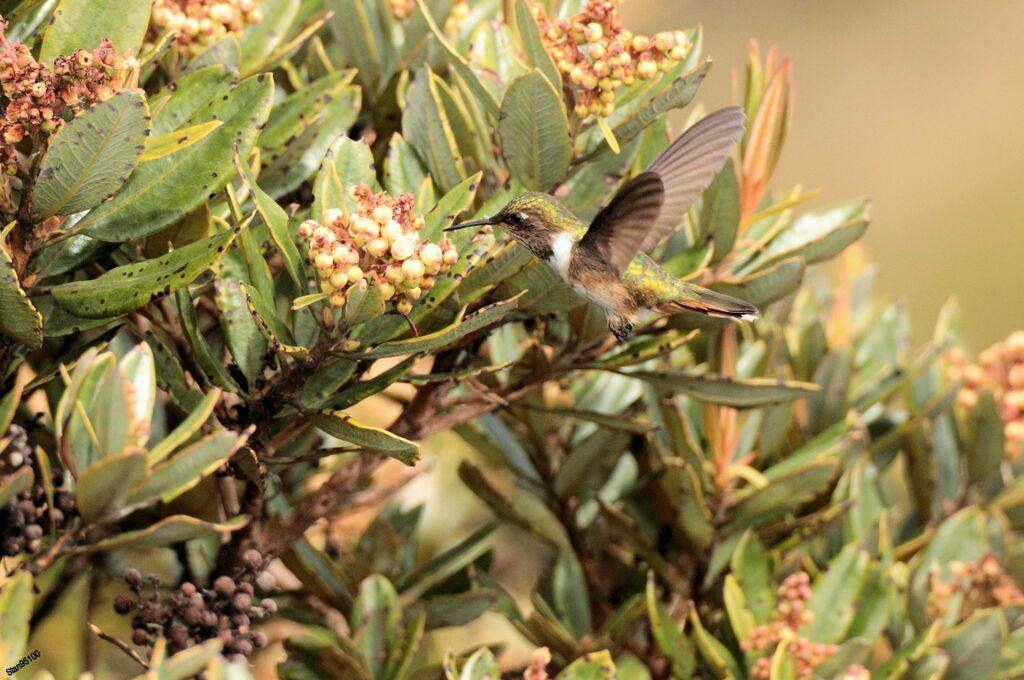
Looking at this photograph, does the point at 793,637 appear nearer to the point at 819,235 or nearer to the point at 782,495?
the point at 782,495

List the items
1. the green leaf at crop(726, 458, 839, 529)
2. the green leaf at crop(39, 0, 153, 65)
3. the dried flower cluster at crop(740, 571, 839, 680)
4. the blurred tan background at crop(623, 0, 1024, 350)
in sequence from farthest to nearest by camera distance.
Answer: the blurred tan background at crop(623, 0, 1024, 350), the green leaf at crop(726, 458, 839, 529), the dried flower cluster at crop(740, 571, 839, 680), the green leaf at crop(39, 0, 153, 65)

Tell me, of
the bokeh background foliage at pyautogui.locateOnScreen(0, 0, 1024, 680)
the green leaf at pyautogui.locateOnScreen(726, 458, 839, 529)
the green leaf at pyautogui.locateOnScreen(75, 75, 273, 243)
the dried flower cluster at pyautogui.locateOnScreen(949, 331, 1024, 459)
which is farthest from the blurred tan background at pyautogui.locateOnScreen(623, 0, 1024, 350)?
the green leaf at pyautogui.locateOnScreen(75, 75, 273, 243)

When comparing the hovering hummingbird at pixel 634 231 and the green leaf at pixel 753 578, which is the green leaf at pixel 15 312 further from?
the green leaf at pixel 753 578

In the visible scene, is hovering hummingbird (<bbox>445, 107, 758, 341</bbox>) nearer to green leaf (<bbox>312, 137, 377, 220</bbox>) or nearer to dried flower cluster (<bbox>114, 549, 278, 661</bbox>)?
green leaf (<bbox>312, 137, 377, 220</bbox>)

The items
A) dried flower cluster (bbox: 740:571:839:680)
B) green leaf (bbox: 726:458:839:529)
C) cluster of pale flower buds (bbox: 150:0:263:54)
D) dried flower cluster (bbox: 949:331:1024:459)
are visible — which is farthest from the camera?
dried flower cluster (bbox: 949:331:1024:459)

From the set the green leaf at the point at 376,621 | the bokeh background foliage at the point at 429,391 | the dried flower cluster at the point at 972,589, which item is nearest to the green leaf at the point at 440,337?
the bokeh background foliage at the point at 429,391

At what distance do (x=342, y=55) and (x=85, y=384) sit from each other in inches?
21.7

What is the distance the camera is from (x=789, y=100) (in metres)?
1.10

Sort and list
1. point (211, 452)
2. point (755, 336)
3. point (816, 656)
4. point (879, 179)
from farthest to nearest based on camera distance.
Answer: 1. point (879, 179)
2. point (755, 336)
3. point (816, 656)
4. point (211, 452)

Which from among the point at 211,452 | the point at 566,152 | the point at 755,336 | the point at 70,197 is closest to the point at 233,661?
the point at 211,452

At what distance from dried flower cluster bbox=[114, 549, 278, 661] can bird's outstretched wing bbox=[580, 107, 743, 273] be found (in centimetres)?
38

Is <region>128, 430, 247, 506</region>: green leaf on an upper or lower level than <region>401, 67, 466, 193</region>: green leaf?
lower

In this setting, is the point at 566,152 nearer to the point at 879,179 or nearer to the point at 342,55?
the point at 342,55

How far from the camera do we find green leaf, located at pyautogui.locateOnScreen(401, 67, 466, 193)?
0.96m
